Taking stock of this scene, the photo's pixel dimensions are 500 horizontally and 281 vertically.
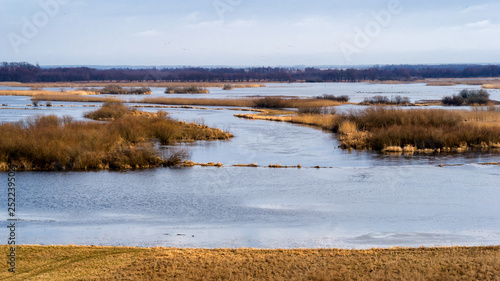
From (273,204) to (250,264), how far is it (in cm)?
848

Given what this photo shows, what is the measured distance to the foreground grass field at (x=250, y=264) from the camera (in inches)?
407

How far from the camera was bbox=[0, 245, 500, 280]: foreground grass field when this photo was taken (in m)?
10.3

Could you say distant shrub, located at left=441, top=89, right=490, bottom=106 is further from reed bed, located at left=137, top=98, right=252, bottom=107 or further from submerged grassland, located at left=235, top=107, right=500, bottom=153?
reed bed, located at left=137, top=98, right=252, bottom=107

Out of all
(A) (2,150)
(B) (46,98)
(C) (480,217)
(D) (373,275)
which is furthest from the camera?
(B) (46,98)

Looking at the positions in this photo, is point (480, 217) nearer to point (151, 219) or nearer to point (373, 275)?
point (373, 275)

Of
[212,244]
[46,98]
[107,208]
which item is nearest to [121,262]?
[212,244]

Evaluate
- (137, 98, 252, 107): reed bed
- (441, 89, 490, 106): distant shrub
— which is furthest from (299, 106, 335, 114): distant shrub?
(441, 89, 490, 106): distant shrub

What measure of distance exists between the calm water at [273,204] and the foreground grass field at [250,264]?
1.69 m

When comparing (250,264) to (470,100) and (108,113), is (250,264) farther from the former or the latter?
(470,100)

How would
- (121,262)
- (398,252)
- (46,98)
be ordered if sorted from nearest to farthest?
(121,262) < (398,252) < (46,98)

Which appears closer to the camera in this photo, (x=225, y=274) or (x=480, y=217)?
(x=225, y=274)

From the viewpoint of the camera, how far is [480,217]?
17.5m

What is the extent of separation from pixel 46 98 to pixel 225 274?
7811cm

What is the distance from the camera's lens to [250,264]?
11.2 m
